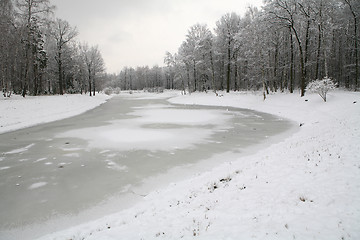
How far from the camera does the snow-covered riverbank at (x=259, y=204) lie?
13.2 feet

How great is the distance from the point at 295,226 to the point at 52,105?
27.9 metres

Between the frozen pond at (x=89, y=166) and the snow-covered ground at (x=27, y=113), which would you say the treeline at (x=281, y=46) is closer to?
the frozen pond at (x=89, y=166)

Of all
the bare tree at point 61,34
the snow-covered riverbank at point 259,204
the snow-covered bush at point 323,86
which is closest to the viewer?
the snow-covered riverbank at point 259,204

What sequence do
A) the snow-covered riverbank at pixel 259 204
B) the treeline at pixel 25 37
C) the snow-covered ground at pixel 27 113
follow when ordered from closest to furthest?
the snow-covered riverbank at pixel 259 204, the snow-covered ground at pixel 27 113, the treeline at pixel 25 37

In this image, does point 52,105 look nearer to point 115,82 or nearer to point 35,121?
point 35,121

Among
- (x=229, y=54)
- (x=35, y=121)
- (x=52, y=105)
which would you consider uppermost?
(x=229, y=54)

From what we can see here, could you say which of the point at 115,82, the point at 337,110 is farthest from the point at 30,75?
the point at 115,82

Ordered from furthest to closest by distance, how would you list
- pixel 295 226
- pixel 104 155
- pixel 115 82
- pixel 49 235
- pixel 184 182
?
pixel 115 82
pixel 104 155
pixel 184 182
pixel 49 235
pixel 295 226

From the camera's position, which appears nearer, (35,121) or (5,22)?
(35,121)

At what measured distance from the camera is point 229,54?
42562mm

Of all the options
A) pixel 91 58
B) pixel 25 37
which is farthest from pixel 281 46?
pixel 91 58

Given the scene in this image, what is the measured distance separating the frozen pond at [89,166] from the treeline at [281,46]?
61.5ft

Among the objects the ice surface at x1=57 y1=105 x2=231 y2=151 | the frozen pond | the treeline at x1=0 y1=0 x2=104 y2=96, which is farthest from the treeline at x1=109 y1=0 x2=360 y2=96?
the treeline at x1=0 y1=0 x2=104 y2=96

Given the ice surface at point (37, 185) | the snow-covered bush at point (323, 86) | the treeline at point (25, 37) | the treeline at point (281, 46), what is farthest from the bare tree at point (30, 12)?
the snow-covered bush at point (323, 86)
